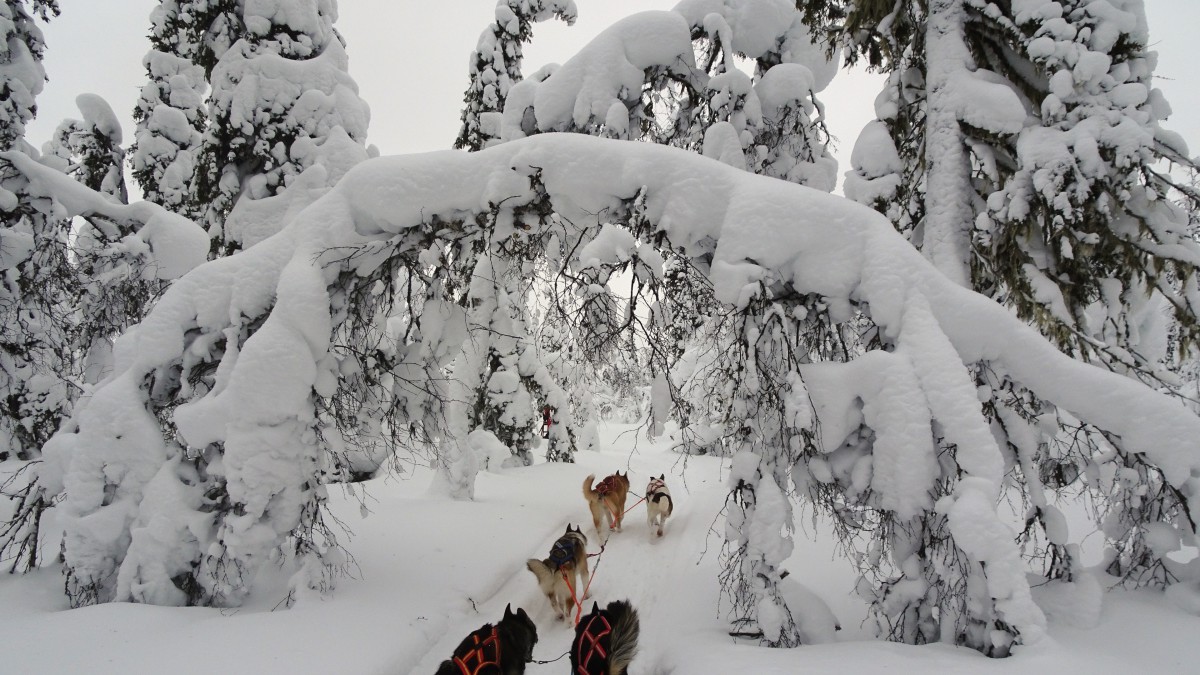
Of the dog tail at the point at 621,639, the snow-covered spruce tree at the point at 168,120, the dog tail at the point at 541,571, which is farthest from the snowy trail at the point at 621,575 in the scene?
the snow-covered spruce tree at the point at 168,120

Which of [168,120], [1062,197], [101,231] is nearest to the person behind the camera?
[1062,197]

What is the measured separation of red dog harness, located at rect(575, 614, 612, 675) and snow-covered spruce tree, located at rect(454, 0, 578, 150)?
1118 centimetres

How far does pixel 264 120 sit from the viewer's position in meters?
9.60

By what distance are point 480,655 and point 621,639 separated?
1048 mm

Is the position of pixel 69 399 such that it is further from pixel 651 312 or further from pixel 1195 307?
pixel 1195 307

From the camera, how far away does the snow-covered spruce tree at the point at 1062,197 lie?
171 inches

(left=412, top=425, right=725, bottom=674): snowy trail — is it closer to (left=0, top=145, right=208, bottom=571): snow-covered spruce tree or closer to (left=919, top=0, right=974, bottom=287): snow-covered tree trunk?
(left=919, top=0, right=974, bottom=287): snow-covered tree trunk

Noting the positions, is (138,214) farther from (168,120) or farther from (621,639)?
(168,120)

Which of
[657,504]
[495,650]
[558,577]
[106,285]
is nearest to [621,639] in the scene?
[495,650]

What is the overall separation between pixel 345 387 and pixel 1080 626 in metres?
6.61

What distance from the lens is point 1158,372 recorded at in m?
5.08

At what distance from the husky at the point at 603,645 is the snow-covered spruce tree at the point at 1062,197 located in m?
3.33

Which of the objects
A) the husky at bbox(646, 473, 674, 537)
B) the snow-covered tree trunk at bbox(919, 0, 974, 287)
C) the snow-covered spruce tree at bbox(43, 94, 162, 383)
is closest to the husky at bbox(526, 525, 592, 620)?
the husky at bbox(646, 473, 674, 537)

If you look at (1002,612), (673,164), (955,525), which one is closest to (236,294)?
(673,164)
